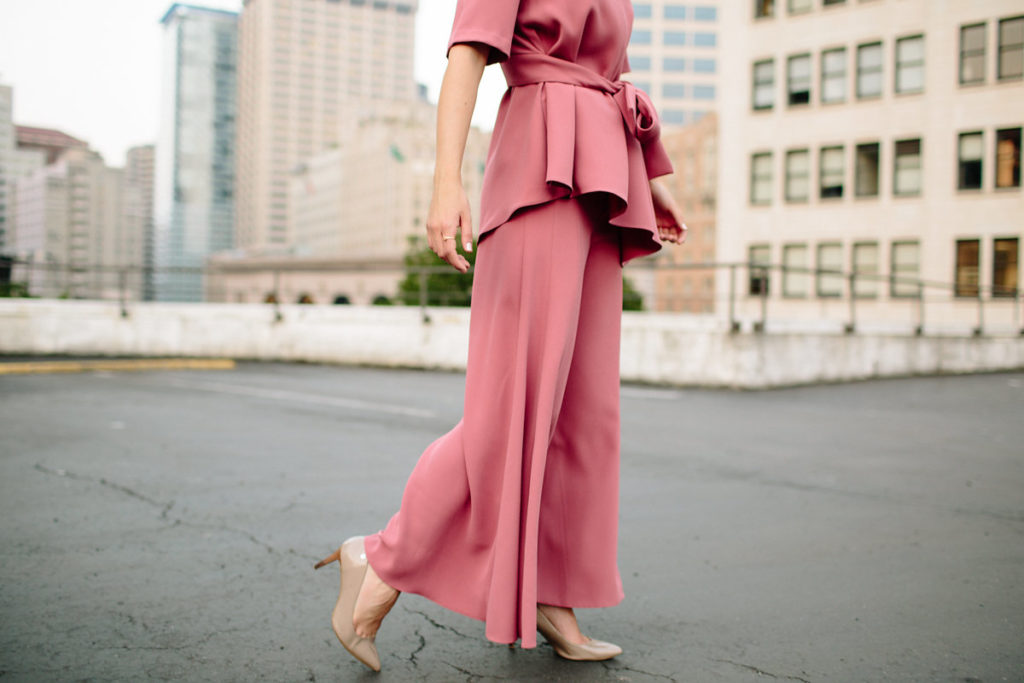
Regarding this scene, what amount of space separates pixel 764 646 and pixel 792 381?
947cm

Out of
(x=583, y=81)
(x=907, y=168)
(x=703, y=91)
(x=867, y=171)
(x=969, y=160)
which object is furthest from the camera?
(x=703, y=91)

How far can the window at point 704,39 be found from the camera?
364ft

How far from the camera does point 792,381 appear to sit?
37.1ft

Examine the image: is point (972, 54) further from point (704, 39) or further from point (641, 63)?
point (704, 39)

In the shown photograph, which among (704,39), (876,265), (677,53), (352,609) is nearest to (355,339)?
(352,609)

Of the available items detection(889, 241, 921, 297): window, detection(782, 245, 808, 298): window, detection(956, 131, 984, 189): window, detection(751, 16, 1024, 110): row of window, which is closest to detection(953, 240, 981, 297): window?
detection(889, 241, 921, 297): window

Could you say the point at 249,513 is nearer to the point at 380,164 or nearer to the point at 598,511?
the point at 598,511

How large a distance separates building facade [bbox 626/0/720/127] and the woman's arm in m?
111

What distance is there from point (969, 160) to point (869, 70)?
5525 mm

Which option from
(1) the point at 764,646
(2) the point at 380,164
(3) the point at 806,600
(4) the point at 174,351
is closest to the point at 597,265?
(1) the point at 764,646

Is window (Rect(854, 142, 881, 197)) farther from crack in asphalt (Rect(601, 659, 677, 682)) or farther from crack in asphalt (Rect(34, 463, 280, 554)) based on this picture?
crack in asphalt (Rect(601, 659, 677, 682))

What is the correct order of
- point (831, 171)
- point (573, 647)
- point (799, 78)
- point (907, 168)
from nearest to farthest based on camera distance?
point (573, 647) < point (907, 168) < point (831, 171) < point (799, 78)

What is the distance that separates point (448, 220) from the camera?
1.92 metres

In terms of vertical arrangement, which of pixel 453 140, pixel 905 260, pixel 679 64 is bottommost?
pixel 453 140
